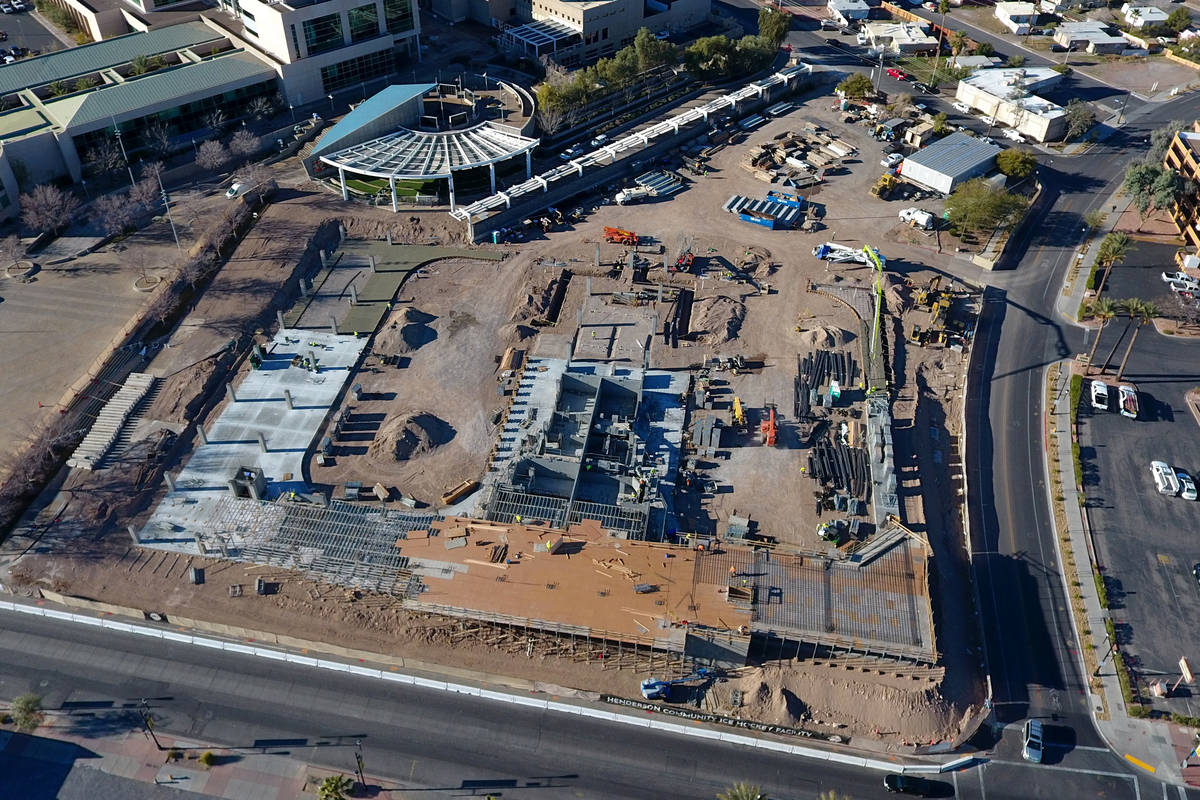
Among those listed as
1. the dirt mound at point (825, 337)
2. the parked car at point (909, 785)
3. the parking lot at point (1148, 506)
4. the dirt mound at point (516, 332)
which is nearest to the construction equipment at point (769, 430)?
the dirt mound at point (825, 337)

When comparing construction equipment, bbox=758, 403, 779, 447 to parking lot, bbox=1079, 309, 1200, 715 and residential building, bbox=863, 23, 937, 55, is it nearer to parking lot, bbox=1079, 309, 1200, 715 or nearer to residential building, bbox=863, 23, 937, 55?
parking lot, bbox=1079, 309, 1200, 715

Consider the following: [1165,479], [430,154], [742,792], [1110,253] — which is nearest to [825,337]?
[1165,479]

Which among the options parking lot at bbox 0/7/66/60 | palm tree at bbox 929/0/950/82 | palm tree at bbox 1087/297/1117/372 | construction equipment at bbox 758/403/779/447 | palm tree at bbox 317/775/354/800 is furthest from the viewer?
parking lot at bbox 0/7/66/60

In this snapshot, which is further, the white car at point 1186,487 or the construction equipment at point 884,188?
the construction equipment at point 884,188

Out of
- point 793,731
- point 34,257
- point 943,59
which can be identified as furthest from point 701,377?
point 943,59

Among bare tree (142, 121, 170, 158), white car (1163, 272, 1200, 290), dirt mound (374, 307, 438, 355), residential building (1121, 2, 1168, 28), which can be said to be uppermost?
residential building (1121, 2, 1168, 28)

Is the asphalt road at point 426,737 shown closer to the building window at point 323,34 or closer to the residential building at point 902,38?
the building window at point 323,34

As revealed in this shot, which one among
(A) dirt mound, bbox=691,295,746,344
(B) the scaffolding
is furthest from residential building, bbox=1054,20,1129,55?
(B) the scaffolding
